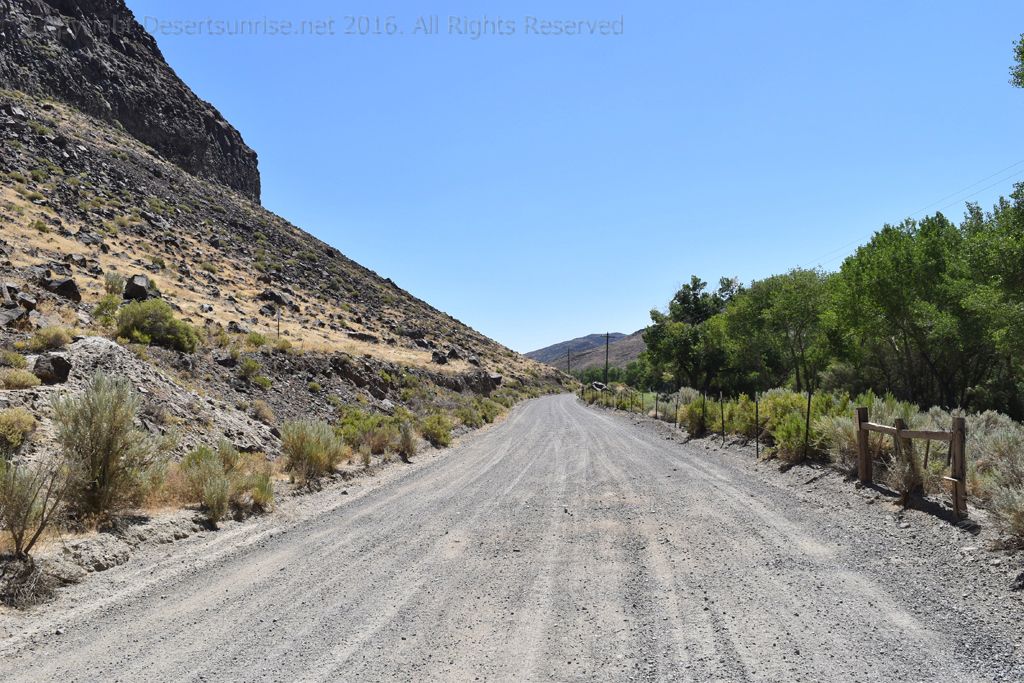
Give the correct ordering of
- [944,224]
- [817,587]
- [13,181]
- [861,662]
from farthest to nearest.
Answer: [13,181], [944,224], [817,587], [861,662]

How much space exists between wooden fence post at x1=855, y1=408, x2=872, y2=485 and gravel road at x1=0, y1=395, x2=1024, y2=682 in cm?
60

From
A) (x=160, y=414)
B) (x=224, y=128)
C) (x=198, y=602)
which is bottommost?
(x=198, y=602)

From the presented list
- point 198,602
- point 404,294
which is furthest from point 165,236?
point 198,602

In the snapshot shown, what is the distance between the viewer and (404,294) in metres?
73.2

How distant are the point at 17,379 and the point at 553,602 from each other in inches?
413

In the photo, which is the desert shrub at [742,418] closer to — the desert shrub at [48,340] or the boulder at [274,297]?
the desert shrub at [48,340]

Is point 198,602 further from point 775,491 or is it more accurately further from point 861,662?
point 775,491

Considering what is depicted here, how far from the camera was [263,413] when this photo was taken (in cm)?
1672

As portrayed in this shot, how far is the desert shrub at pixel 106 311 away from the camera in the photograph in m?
17.6

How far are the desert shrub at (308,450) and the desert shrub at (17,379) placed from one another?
4788mm

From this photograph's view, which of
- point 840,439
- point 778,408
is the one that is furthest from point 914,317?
point 840,439

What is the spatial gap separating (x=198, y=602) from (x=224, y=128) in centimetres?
9020

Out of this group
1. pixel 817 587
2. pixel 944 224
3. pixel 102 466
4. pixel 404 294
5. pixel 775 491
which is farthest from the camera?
pixel 404 294

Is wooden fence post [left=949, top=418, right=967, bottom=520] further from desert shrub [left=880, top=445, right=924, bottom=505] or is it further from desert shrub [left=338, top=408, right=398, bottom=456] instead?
desert shrub [left=338, top=408, right=398, bottom=456]
